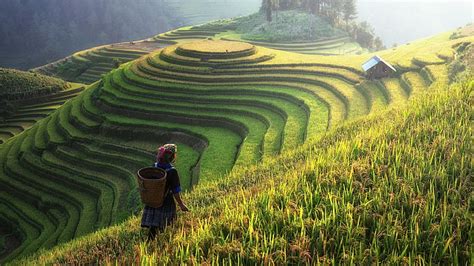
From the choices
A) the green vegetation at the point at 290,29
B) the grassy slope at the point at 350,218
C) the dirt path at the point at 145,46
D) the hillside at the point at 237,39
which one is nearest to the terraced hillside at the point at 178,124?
the grassy slope at the point at 350,218

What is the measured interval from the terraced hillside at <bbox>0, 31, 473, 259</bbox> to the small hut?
2.47 ft

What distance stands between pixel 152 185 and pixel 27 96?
53862mm

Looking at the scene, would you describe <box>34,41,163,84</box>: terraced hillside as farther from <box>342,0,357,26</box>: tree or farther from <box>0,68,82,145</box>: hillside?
<box>342,0,357,26</box>: tree

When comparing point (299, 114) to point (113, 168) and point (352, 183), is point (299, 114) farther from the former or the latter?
point (352, 183)

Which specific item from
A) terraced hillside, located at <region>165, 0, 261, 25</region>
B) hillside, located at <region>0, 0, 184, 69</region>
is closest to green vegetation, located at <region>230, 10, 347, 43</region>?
hillside, located at <region>0, 0, 184, 69</region>

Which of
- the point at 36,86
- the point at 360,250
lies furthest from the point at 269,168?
the point at 36,86

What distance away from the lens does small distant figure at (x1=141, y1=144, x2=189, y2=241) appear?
273 inches

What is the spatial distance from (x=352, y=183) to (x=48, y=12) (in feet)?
603

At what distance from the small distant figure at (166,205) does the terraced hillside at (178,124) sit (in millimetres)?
11950

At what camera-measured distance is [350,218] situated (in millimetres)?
5363

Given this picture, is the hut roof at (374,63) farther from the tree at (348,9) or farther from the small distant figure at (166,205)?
the tree at (348,9)

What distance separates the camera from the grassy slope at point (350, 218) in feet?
15.8

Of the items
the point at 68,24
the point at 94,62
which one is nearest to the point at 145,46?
the point at 94,62

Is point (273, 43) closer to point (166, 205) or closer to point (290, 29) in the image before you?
point (290, 29)
